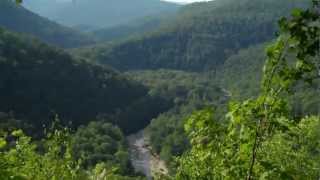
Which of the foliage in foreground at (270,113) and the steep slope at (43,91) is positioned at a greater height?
the foliage in foreground at (270,113)

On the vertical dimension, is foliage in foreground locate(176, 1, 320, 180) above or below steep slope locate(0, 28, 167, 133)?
above

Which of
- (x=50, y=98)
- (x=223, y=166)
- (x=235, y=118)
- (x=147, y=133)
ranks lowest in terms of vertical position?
(x=147, y=133)

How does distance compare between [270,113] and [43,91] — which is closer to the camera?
[270,113]

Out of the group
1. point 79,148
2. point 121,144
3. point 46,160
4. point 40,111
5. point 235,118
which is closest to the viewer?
point 235,118

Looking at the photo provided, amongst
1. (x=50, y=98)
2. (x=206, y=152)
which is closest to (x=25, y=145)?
(x=206, y=152)

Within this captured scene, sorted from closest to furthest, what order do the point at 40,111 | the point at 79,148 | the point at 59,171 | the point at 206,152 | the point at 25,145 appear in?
the point at 206,152 → the point at 59,171 → the point at 25,145 → the point at 79,148 → the point at 40,111

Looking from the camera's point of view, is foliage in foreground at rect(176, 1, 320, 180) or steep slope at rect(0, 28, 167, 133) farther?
steep slope at rect(0, 28, 167, 133)

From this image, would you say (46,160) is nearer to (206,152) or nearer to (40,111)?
(206,152)

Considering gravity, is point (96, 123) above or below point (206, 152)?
below

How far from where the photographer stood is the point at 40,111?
171375 millimetres

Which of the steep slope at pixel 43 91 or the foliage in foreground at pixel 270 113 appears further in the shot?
the steep slope at pixel 43 91

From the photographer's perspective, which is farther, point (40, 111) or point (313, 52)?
point (40, 111)

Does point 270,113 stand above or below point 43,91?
above

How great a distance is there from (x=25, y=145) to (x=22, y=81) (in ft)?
538
